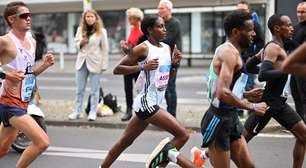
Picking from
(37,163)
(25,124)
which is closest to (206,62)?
(37,163)

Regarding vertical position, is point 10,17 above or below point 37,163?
above

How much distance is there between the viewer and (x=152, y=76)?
16.8ft

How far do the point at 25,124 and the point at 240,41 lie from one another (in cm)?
209

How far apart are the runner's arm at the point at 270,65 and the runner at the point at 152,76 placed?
935 millimetres

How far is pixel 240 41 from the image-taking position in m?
4.34

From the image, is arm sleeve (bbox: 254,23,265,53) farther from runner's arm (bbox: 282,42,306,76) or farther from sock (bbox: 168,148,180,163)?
runner's arm (bbox: 282,42,306,76)

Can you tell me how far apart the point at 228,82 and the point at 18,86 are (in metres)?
2.07

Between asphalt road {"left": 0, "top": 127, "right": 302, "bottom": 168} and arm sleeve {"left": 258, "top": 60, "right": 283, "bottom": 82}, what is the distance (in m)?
1.66

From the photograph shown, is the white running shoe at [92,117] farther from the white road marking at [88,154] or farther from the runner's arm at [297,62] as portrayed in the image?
the runner's arm at [297,62]

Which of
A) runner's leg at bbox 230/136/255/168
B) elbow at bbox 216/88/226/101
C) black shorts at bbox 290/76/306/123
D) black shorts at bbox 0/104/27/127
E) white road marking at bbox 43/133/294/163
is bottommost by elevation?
white road marking at bbox 43/133/294/163

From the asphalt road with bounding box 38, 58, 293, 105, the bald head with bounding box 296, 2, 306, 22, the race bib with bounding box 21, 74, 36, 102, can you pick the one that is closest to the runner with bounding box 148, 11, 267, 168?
the race bib with bounding box 21, 74, 36, 102

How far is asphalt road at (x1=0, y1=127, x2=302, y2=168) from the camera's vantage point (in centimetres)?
635

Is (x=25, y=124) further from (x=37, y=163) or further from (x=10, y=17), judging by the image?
(x=37, y=163)

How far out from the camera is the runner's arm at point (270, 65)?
4.80 metres
